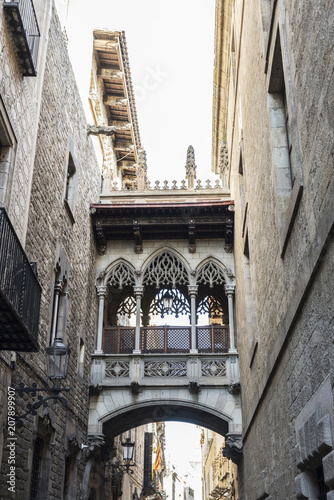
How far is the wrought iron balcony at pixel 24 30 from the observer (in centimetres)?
740

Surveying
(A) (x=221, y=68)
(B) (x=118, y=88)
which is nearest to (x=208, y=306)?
(A) (x=221, y=68)

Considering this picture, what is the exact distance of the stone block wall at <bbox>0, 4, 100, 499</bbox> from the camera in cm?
929

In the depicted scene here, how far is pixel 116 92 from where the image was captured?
2031 centimetres

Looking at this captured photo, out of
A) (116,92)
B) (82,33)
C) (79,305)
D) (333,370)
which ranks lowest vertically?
(333,370)

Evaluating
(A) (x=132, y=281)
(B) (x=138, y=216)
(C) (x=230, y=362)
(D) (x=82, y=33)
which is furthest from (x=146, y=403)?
(D) (x=82, y=33)

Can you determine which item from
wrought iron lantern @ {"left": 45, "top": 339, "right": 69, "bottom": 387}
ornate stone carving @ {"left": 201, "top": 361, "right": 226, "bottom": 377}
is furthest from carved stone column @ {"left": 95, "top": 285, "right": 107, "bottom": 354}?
wrought iron lantern @ {"left": 45, "top": 339, "right": 69, "bottom": 387}

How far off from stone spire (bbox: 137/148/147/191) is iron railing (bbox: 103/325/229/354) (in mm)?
4087

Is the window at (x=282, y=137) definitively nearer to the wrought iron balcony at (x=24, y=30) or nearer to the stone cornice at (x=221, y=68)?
the wrought iron balcony at (x=24, y=30)

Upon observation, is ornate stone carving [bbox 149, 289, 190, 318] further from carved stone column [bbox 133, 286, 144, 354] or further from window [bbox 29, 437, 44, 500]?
window [bbox 29, 437, 44, 500]

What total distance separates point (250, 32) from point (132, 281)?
25.1 feet

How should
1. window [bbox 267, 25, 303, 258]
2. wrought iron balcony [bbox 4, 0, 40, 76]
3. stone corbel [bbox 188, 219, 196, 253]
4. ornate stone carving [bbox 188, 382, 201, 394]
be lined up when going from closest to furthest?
window [bbox 267, 25, 303, 258], wrought iron balcony [bbox 4, 0, 40, 76], ornate stone carving [bbox 188, 382, 201, 394], stone corbel [bbox 188, 219, 196, 253]

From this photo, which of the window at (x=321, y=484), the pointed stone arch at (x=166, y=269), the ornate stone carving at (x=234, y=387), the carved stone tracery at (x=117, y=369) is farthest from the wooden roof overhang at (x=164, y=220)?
the window at (x=321, y=484)

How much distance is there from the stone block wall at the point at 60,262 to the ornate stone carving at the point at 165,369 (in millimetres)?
1464

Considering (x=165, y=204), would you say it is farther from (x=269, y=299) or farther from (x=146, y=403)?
(x=269, y=299)
